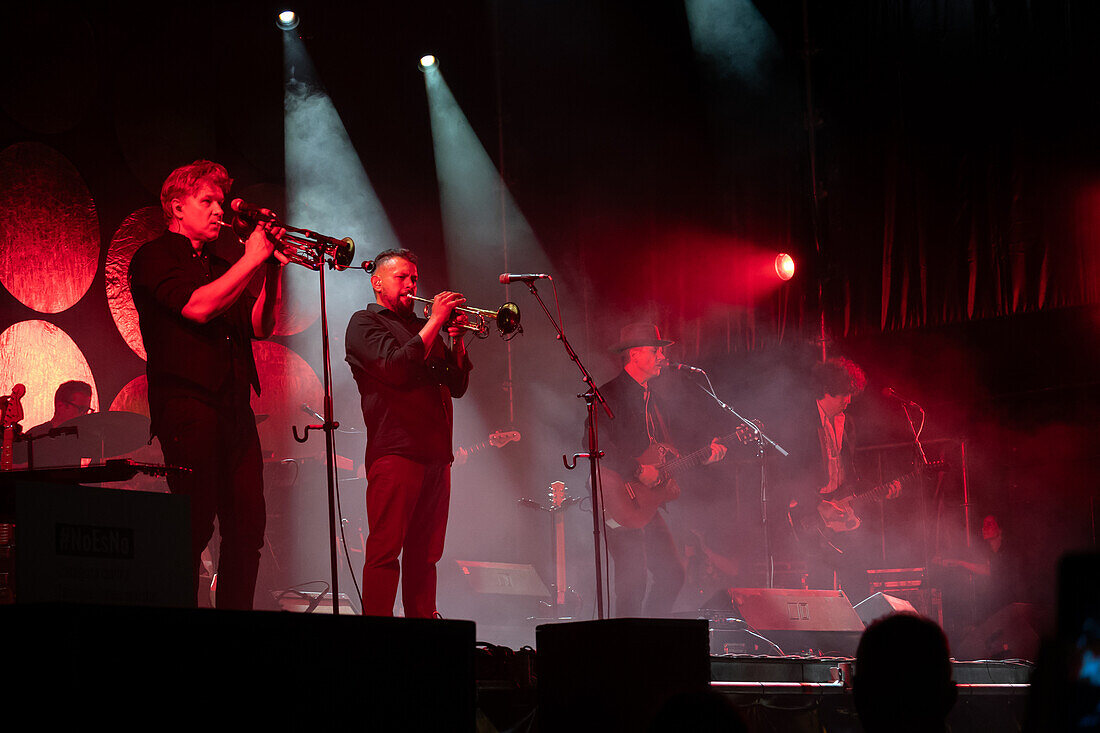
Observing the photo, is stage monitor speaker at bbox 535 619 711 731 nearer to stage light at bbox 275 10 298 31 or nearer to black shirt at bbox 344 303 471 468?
black shirt at bbox 344 303 471 468

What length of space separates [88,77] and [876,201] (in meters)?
5.90

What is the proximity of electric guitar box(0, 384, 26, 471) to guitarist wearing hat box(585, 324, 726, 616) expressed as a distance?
3809mm

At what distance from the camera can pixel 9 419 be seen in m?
6.17

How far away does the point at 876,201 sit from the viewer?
26.4 ft

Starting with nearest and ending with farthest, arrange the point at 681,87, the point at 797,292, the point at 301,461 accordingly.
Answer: the point at 301,461
the point at 797,292
the point at 681,87

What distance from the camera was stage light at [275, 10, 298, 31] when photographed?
827 cm

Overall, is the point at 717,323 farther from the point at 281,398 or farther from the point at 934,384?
the point at 281,398

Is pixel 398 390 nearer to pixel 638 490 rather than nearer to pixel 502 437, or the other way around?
pixel 638 490

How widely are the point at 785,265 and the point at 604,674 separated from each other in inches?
260

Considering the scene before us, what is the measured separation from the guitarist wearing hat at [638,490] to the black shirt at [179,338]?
3.62 meters

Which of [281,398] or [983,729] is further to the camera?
[281,398]

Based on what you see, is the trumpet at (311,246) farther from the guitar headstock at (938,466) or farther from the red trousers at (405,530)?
the guitar headstock at (938,466)

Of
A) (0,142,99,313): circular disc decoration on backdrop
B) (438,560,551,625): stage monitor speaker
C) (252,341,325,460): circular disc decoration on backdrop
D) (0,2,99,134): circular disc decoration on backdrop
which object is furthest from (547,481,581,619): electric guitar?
(0,2,99,134): circular disc decoration on backdrop

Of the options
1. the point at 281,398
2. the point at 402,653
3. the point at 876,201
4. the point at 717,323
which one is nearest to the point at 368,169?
the point at 281,398
